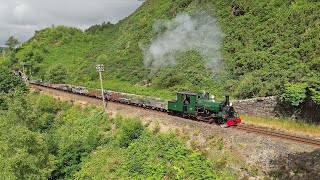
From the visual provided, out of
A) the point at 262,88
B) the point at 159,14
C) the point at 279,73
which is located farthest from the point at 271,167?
the point at 159,14

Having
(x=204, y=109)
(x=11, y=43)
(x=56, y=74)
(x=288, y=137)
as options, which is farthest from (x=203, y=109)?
(x=11, y=43)

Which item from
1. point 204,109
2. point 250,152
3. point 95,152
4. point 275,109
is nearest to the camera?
point 250,152

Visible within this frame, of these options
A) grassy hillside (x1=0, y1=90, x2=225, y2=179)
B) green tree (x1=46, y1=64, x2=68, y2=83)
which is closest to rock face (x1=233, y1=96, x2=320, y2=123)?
grassy hillside (x1=0, y1=90, x2=225, y2=179)

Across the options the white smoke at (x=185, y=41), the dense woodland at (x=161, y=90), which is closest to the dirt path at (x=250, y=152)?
the dense woodland at (x=161, y=90)

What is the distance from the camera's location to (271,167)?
20.3 meters

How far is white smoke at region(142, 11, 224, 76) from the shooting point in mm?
51559

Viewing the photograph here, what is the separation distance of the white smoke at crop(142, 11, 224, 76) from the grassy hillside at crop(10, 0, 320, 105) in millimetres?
303

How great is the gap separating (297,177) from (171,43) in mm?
44013

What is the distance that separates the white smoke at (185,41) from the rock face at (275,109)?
14.2 meters

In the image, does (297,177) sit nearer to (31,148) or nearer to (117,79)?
(31,148)

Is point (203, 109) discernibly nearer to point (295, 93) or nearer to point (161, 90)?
point (295, 93)

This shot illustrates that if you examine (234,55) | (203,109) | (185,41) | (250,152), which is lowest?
(250,152)

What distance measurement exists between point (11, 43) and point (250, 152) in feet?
469

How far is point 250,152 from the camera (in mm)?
22062
